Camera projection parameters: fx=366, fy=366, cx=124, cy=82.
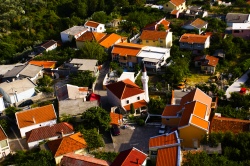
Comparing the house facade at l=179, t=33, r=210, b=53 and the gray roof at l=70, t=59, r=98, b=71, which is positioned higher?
the house facade at l=179, t=33, r=210, b=53

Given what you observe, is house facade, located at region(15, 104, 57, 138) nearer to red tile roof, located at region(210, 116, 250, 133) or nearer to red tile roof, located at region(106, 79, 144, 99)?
red tile roof, located at region(106, 79, 144, 99)

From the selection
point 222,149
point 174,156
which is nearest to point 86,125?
point 174,156

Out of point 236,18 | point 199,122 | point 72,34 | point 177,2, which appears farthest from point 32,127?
point 177,2

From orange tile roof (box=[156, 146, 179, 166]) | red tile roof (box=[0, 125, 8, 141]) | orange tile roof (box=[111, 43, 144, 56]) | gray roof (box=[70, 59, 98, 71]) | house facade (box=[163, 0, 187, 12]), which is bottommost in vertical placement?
red tile roof (box=[0, 125, 8, 141])

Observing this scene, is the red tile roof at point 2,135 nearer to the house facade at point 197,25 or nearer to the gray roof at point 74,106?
the gray roof at point 74,106

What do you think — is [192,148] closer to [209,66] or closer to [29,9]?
[209,66]

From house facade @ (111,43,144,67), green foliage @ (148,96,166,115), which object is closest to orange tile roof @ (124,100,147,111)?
green foliage @ (148,96,166,115)

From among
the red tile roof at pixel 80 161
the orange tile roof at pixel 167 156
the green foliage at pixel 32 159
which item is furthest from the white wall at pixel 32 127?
the orange tile roof at pixel 167 156
